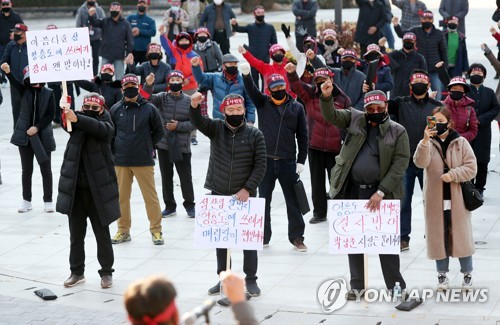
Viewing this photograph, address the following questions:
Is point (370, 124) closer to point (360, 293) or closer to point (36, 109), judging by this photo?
point (360, 293)

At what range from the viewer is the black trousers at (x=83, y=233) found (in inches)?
452

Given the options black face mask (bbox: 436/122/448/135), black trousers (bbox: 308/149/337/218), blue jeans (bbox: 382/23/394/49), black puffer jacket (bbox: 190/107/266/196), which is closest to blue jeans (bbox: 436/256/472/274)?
black face mask (bbox: 436/122/448/135)

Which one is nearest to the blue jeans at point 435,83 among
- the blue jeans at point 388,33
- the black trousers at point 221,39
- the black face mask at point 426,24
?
the black face mask at point 426,24

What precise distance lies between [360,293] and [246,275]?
1158 millimetres

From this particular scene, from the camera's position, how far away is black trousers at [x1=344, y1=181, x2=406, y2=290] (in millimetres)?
10562

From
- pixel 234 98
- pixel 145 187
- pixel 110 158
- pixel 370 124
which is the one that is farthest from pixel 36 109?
pixel 370 124

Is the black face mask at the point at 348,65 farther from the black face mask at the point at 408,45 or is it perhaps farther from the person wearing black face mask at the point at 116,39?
the person wearing black face mask at the point at 116,39

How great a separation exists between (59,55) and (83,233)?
195 cm

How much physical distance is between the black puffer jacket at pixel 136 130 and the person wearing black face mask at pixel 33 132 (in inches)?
78.4

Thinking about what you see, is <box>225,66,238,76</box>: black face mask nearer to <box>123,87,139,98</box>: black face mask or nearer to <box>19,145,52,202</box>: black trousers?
<box>123,87,139,98</box>: black face mask

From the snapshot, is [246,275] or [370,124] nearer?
[370,124]

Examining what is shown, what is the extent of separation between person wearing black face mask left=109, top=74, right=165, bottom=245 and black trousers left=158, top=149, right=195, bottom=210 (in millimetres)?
1221

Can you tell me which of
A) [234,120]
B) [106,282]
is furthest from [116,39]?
[234,120]

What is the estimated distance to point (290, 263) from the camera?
12.2 metres
